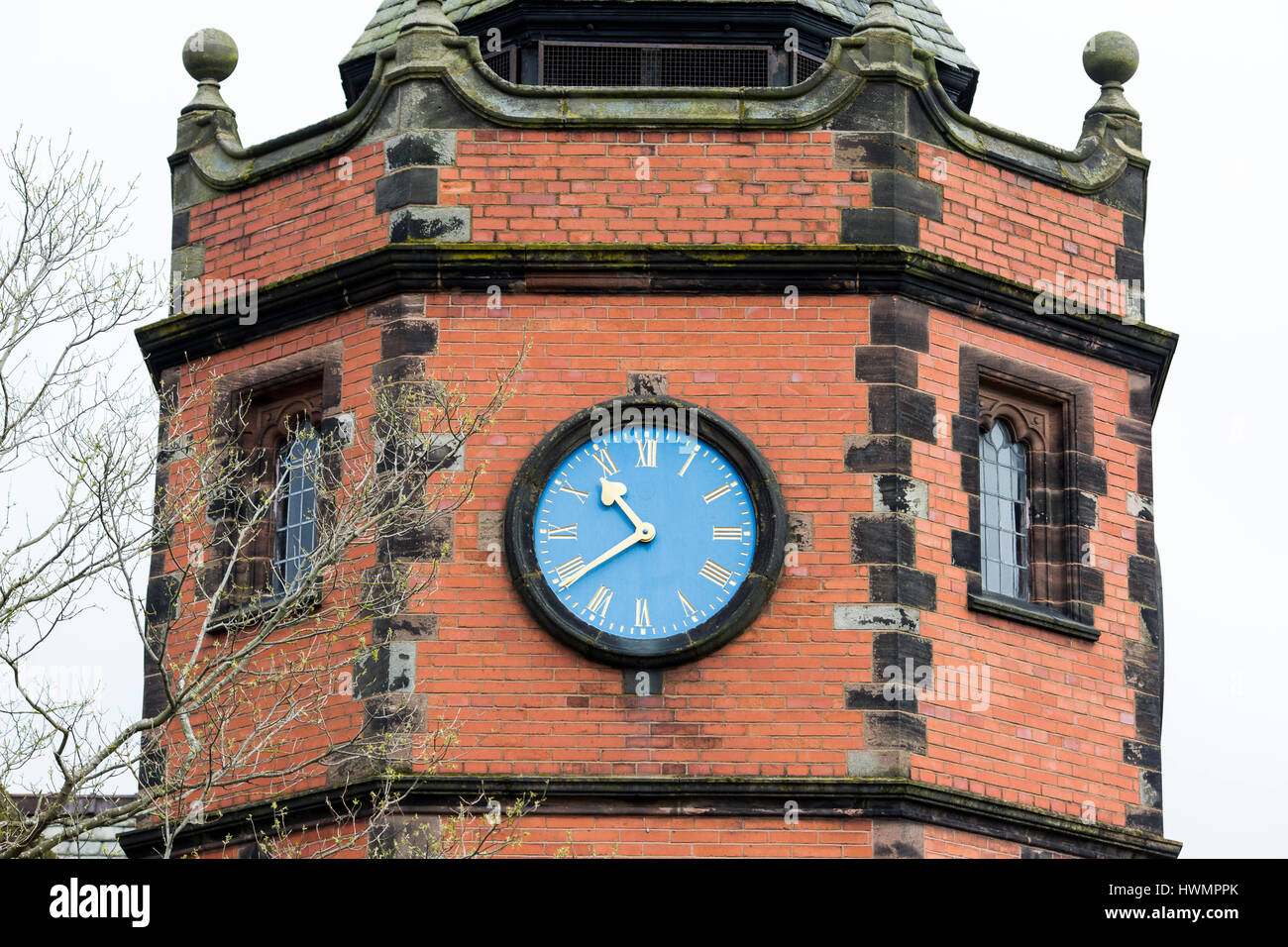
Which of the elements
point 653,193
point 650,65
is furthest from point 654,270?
point 650,65

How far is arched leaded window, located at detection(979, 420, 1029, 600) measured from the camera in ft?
65.0

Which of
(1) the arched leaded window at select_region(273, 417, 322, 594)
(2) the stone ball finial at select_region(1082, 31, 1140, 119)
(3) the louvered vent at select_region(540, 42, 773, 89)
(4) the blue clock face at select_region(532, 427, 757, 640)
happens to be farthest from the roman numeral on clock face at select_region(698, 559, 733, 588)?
(2) the stone ball finial at select_region(1082, 31, 1140, 119)

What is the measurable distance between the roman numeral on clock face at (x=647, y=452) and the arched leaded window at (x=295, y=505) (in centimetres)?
237

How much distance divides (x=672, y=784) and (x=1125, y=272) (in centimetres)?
576

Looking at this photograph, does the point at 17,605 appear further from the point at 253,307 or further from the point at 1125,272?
the point at 1125,272

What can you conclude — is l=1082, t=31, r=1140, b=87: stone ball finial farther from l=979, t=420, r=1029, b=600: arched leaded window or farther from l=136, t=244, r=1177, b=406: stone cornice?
l=979, t=420, r=1029, b=600: arched leaded window

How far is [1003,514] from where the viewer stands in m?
20.0

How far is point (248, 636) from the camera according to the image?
19.3 meters

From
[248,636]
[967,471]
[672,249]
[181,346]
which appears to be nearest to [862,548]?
[967,471]

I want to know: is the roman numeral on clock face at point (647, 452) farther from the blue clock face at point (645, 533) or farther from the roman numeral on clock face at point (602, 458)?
the roman numeral on clock face at point (602, 458)

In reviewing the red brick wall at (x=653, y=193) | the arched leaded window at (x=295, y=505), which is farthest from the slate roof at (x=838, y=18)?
the arched leaded window at (x=295, y=505)

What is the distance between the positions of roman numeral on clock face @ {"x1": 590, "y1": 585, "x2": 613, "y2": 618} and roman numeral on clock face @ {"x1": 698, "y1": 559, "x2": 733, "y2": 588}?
65 cm

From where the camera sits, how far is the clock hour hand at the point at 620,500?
1883 cm

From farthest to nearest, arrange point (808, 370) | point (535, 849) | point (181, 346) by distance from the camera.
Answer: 1. point (181, 346)
2. point (808, 370)
3. point (535, 849)
